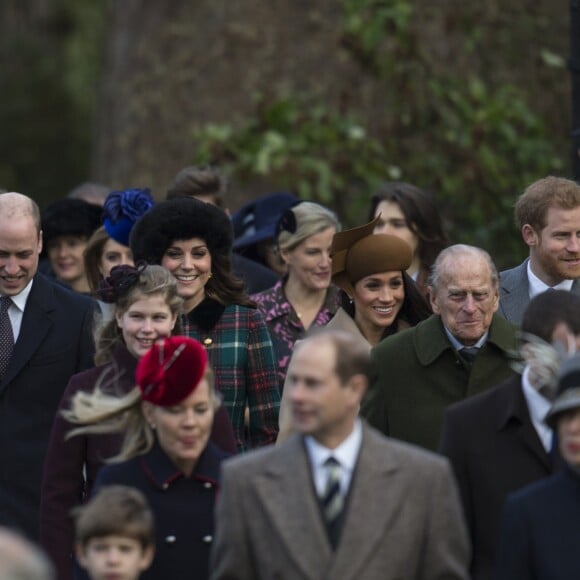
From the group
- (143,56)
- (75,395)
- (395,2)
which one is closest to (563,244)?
(75,395)

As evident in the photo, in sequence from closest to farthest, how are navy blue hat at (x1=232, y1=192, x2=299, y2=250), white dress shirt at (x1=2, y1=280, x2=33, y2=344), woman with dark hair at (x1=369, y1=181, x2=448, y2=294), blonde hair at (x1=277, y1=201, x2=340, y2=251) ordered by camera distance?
white dress shirt at (x1=2, y1=280, x2=33, y2=344) < blonde hair at (x1=277, y1=201, x2=340, y2=251) < woman with dark hair at (x1=369, y1=181, x2=448, y2=294) < navy blue hat at (x1=232, y1=192, x2=299, y2=250)

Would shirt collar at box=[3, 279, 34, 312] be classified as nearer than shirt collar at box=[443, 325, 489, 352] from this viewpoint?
No

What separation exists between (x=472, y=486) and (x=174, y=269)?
240cm

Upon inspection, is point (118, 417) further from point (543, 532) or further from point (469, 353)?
point (543, 532)

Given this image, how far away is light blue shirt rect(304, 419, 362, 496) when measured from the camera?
22.7ft

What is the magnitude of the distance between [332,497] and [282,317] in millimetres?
4126

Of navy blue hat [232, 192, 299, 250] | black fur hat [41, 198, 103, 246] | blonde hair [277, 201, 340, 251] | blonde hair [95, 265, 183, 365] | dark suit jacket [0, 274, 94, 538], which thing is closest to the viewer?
blonde hair [95, 265, 183, 365]

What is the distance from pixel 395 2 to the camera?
15609 millimetres

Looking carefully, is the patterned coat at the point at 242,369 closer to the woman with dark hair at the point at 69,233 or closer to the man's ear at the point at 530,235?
the man's ear at the point at 530,235

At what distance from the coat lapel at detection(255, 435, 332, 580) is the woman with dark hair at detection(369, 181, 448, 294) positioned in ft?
14.5

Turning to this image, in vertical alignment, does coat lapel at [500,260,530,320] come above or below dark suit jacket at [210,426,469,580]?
above

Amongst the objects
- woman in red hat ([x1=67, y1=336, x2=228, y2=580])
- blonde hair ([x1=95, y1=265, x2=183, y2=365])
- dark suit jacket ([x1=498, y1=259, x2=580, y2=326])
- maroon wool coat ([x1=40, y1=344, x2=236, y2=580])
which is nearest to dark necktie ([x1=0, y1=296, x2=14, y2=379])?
blonde hair ([x1=95, y1=265, x2=183, y2=365])

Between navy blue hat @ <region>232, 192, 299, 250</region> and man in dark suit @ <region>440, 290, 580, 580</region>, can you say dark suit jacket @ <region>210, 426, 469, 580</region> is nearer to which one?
man in dark suit @ <region>440, 290, 580, 580</region>

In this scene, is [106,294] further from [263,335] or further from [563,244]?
[563,244]
